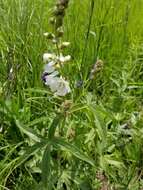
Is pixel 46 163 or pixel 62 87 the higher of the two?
pixel 62 87

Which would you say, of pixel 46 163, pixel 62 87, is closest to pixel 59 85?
pixel 62 87

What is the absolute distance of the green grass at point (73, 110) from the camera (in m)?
1.56

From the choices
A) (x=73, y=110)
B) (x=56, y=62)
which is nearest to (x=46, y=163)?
(x=73, y=110)

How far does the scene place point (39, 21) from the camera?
8.40 ft

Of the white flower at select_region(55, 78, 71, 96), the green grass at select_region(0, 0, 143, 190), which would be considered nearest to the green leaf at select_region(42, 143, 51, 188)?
the green grass at select_region(0, 0, 143, 190)

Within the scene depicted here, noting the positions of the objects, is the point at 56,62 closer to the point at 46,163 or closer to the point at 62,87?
the point at 62,87

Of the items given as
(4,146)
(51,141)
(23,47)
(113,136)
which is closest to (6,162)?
(4,146)

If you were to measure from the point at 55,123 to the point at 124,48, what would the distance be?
1.32 m

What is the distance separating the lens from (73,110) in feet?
4.91

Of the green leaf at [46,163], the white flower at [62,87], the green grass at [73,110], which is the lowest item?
the green grass at [73,110]

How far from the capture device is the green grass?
5.12ft

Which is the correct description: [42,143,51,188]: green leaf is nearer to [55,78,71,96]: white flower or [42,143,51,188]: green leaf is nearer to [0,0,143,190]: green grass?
[0,0,143,190]: green grass

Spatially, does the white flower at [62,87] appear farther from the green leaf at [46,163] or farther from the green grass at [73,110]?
the green leaf at [46,163]

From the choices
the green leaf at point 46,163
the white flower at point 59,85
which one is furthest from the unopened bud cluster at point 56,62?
the green leaf at point 46,163
